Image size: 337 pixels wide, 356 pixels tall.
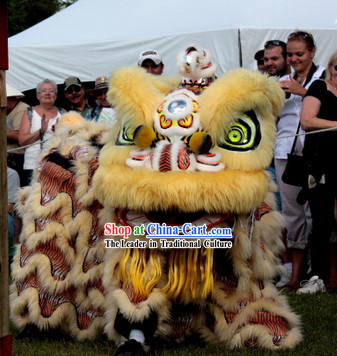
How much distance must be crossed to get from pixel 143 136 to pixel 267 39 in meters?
5.99

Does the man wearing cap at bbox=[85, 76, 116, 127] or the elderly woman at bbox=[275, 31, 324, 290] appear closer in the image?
the man wearing cap at bbox=[85, 76, 116, 127]

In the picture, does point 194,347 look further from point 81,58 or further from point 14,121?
point 81,58

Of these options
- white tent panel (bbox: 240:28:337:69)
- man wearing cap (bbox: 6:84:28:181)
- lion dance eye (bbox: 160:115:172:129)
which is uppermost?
lion dance eye (bbox: 160:115:172:129)

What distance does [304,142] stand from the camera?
7.02m

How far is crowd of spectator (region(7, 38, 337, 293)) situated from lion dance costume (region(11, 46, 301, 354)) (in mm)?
1364

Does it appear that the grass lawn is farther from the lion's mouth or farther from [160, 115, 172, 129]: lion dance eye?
[160, 115, 172, 129]: lion dance eye

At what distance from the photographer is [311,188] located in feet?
22.3

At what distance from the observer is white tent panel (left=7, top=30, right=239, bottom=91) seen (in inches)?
421

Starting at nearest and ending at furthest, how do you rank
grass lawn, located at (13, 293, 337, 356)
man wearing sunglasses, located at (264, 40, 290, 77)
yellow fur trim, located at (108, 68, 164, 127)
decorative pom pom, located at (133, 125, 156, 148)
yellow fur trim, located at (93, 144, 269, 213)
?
yellow fur trim, located at (93, 144, 269, 213), decorative pom pom, located at (133, 125, 156, 148), yellow fur trim, located at (108, 68, 164, 127), grass lawn, located at (13, 293, 337, 356), man wearing sunglasses, located at (264, 40, 290, 77)

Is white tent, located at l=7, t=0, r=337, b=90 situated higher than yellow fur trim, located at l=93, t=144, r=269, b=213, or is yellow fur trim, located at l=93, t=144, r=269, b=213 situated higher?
yellow fur trim, located at l=93, t=144, r=269, b=213

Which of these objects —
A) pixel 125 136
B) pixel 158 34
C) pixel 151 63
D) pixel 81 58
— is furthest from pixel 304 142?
pixel 81 58

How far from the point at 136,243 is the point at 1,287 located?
108 centimetres

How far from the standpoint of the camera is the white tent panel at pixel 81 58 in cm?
1070

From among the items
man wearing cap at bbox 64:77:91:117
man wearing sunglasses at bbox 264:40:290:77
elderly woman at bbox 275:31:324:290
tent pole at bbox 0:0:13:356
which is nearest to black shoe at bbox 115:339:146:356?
tent pole at bbox 0:0:13:356
